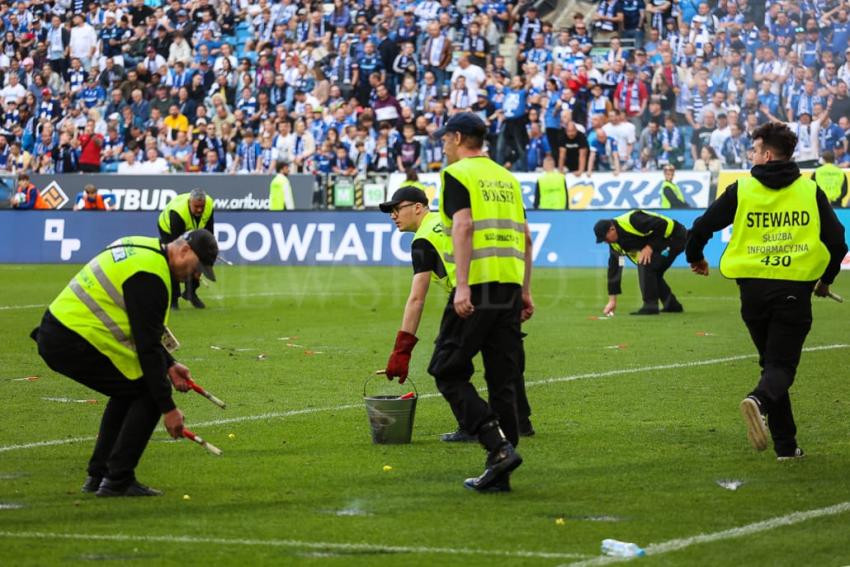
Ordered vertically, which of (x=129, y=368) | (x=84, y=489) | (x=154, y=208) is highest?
(x=129, y=368)

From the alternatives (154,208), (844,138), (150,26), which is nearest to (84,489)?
(844,138)

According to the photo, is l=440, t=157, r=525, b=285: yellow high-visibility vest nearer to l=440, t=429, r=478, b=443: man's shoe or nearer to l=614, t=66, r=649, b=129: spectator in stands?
l=440, t=429, r=478, b=443: man's shoe

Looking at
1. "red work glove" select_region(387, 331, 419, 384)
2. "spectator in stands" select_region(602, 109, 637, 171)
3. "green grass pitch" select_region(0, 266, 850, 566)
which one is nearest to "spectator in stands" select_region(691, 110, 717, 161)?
"spectator in stands" select_region(602, 109, 637, 171)

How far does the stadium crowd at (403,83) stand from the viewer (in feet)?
99.4

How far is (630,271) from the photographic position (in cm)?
2758

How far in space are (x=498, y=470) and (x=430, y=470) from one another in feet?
3.19

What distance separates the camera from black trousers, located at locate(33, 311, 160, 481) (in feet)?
25.4

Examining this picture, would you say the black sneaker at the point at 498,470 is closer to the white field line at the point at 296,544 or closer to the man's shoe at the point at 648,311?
the white field line at the point at 296,544

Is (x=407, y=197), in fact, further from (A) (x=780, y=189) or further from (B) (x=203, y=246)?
(A) (x=780, y=189)

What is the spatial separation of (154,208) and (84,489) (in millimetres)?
25662

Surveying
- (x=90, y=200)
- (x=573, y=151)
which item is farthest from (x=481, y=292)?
(x=90, y=200)

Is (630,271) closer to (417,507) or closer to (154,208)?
(154,208)

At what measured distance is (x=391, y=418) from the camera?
380 inches

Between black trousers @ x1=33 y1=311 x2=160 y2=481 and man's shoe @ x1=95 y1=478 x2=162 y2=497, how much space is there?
3 cm
